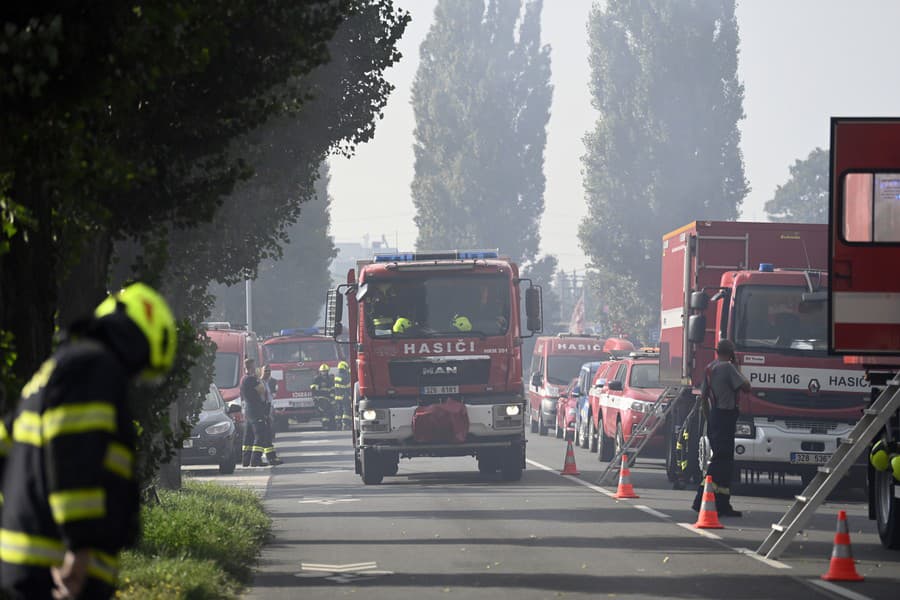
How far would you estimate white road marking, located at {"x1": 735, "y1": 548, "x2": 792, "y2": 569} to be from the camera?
13.7m

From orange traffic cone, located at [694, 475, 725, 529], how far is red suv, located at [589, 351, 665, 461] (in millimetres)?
8125

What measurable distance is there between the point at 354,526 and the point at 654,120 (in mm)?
61669

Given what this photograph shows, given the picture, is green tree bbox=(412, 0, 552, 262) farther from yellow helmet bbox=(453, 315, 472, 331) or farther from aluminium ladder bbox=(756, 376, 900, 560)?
aluminium ladder bbox=(756, 376, 900, 560)

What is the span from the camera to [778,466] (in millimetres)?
21125

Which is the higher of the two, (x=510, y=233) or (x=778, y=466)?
(x=510, y=233)

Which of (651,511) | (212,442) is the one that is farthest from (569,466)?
(651,511)

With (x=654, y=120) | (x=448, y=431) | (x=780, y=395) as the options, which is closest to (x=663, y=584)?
(x=780, y=395)

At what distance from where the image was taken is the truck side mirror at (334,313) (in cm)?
2349

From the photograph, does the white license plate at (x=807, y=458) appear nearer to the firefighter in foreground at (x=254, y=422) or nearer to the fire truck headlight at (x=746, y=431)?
the fire truck headlight at (x=746, y=431)

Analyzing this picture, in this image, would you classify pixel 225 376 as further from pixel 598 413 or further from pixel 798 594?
pixel 798 594

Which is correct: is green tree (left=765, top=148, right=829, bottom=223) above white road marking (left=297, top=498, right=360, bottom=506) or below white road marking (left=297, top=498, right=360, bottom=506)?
above

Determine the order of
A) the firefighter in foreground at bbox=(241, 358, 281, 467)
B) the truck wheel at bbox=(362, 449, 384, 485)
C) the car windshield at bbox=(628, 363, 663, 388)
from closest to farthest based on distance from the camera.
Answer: the truck wheel at bbox=(362, 449, 384, 485)
the car windshield at bbox=(628, 363, 663, 388)
the firefighter in foreground at bbox=(241, 358, 281, 467)

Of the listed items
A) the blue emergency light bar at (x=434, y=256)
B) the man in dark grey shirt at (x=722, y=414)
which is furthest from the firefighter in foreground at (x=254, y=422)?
the man in dark grey shirt at (x=722, y=414)

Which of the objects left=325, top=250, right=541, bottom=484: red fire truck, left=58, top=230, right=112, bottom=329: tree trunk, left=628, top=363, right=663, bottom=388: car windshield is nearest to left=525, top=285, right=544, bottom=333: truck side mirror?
left=325, top=250, right=541, bottom=484: red fire truck
